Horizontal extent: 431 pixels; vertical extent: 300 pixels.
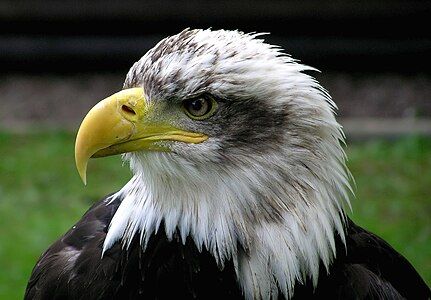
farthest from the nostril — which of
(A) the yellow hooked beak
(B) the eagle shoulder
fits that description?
(B) the eagle shoulder

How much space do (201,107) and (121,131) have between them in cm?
30

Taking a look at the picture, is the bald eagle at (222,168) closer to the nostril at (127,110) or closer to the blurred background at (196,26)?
the nostril at (127,110)

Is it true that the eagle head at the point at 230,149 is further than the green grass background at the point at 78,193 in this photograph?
No

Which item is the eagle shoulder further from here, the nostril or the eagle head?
the nostril

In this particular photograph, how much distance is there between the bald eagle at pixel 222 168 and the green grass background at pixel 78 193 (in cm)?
306

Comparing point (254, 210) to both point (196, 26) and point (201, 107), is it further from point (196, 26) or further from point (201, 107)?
point (196, 26)

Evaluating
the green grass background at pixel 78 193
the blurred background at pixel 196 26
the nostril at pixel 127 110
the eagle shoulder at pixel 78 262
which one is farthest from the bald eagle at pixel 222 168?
the blurred background at pixel 196 26

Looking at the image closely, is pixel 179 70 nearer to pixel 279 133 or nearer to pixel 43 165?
pixel 279 133

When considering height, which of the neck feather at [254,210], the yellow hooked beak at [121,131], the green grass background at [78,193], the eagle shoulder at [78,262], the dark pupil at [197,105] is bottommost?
the green grass background at [78,193]

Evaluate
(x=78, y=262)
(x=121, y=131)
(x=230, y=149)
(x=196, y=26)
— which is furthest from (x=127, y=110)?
(x=196, y=26)

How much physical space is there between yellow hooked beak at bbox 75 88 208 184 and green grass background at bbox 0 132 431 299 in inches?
128

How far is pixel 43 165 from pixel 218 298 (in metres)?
5.09

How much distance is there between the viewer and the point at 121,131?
350cm

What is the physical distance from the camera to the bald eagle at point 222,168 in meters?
3.50
